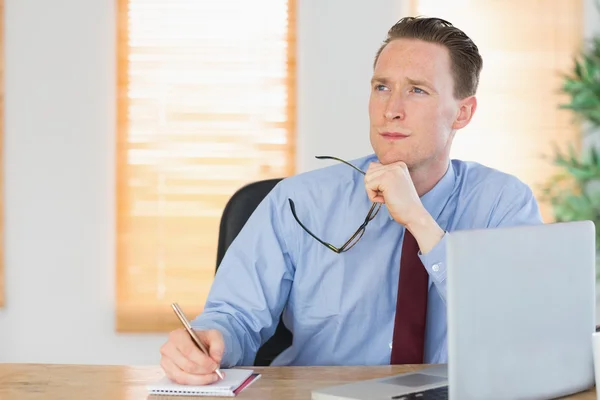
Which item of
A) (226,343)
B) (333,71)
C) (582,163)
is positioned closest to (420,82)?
(226,343)

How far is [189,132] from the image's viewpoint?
12.6ft

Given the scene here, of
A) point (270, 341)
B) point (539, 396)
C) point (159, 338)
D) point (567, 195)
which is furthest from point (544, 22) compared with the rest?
point (539, 396)

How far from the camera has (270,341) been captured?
2031 millimetres

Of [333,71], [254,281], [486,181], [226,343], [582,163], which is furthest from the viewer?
[333,71]

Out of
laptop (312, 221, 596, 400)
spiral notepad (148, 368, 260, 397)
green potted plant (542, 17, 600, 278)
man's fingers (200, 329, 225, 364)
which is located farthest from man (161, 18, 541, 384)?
green potted plant (542, 17, 600, 278)

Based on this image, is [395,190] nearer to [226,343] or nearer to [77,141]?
[226,343]

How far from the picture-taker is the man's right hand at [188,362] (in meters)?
1.39

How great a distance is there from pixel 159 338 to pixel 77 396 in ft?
8.36

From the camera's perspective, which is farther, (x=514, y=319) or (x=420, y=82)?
(x=420, y=82)

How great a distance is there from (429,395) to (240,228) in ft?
2.74

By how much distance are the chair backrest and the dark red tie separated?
1.36ft

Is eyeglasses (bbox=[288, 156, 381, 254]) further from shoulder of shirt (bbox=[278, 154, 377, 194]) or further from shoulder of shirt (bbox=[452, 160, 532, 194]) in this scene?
shoulder of shirt (bbox=[452, 160, 532, 194])

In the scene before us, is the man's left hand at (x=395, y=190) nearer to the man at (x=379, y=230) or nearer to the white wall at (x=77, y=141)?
the man at (x=379, y=230)

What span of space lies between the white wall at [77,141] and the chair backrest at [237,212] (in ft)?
5.68
